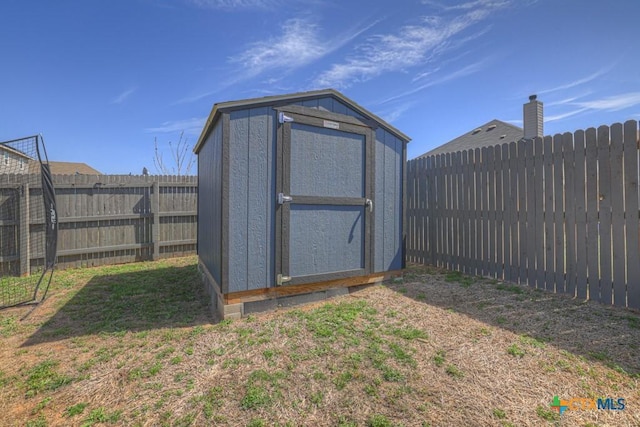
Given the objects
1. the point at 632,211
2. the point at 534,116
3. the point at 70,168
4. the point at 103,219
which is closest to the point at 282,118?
the point at 632,211

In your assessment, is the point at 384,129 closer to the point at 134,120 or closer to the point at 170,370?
the point at 170,370

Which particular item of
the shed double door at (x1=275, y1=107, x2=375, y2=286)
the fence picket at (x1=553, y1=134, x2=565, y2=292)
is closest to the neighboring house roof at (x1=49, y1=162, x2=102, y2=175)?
the shed double door at (x1=275, y1=107, x2=375, y2=286)

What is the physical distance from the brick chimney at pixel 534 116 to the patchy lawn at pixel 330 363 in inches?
302

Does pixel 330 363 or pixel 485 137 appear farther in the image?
pixel 485 137

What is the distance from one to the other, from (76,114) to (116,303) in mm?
16156

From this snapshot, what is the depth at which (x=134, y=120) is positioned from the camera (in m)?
18.1

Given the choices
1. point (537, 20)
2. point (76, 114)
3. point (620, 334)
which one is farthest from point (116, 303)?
point (76, 114)

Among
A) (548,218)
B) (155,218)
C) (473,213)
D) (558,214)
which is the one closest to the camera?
(558,214)

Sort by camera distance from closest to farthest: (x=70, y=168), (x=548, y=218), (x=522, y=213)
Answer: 1. (x=548, y=218)
2. (x=522, y=213)
3. (x=70, y=168)

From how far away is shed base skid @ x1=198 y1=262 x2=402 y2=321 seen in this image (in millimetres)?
3285

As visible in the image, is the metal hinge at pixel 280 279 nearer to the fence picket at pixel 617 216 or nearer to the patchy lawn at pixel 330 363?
the patchy lawn at pixel 330 363

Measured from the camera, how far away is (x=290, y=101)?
3.57 meters

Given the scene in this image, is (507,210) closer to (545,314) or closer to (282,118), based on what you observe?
(545,314)

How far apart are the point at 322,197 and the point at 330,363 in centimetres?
208
